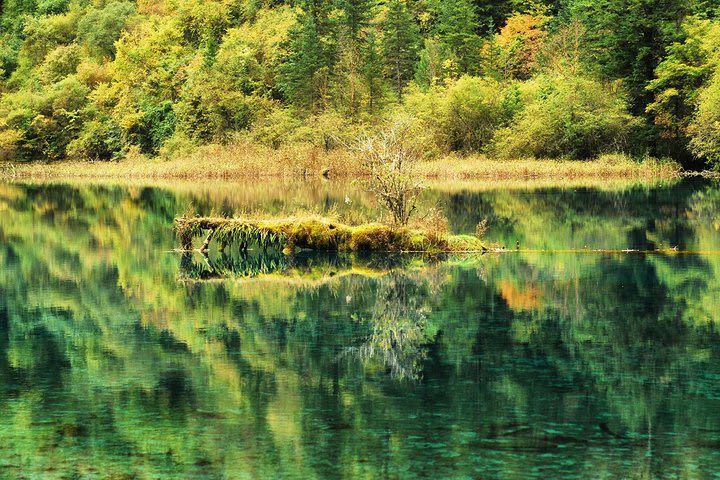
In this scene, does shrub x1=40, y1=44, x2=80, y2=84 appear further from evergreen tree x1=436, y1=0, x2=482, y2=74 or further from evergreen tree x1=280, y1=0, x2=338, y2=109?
evergreen tree x1=436, y1=0, x2=482, y2=74

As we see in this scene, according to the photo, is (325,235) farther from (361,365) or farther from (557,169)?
(557,169)

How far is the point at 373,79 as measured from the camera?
3125 inches

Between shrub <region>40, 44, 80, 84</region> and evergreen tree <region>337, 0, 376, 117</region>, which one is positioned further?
→ shrub <region>40, 44, 80, 84</region>

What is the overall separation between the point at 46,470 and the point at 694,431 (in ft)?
21.6

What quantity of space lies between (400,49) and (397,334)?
72.8 m

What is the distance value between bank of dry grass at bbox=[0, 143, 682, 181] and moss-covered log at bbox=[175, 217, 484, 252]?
2824cm

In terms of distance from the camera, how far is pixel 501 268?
22172 mm

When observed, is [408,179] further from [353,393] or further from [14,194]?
[14,194]

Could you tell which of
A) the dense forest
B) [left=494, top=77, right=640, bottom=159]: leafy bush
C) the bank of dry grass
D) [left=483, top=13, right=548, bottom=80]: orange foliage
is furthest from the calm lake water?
[left=483, top=13, right=548, bottom=80]: orange foliage

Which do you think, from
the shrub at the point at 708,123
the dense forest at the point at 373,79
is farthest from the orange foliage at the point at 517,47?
the shrub at the point at 708,123

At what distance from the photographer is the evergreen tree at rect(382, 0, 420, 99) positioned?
83.8 m

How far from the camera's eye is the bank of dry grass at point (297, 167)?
198 ft

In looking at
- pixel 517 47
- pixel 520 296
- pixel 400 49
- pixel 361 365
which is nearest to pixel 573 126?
pixel 400 49

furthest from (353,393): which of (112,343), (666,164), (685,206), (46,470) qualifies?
(666,164)
